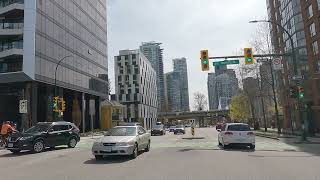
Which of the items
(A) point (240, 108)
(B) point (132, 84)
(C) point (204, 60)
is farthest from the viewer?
(B) point (132, 84)

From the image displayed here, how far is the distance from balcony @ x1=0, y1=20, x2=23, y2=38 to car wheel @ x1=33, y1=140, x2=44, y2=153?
3323cm

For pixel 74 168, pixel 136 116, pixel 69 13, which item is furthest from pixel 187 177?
pixel 136 116

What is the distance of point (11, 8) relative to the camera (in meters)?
50.3

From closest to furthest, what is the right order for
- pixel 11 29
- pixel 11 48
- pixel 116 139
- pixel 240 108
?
pixel 116 139, pixel 11 29, pixel 11 48, pixel 240 108

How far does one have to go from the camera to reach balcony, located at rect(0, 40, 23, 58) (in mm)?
49094

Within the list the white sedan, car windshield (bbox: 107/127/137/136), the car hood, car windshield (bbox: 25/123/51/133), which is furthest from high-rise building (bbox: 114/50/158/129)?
the car hood

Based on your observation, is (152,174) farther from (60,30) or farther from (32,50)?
(60,30)

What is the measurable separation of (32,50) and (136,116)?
7326 centimetres

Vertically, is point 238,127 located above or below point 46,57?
below

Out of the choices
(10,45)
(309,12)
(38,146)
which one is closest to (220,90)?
(309,12)

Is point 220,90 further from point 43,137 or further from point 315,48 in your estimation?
point 43,137

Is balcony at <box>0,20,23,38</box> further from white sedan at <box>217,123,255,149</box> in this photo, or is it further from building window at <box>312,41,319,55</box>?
white sedan at <box>217,123,255,149</box>

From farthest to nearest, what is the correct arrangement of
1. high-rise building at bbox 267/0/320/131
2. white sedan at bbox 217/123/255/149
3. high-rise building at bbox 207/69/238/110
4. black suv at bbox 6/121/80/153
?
high-rise building at bbox 207/69/238/110
high-rise building at bbox 267/0/320/131
white sedan at bbox 217/123/255/149
black suv at bbox 6/121/80/153

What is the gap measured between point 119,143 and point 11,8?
41560 millimetres
